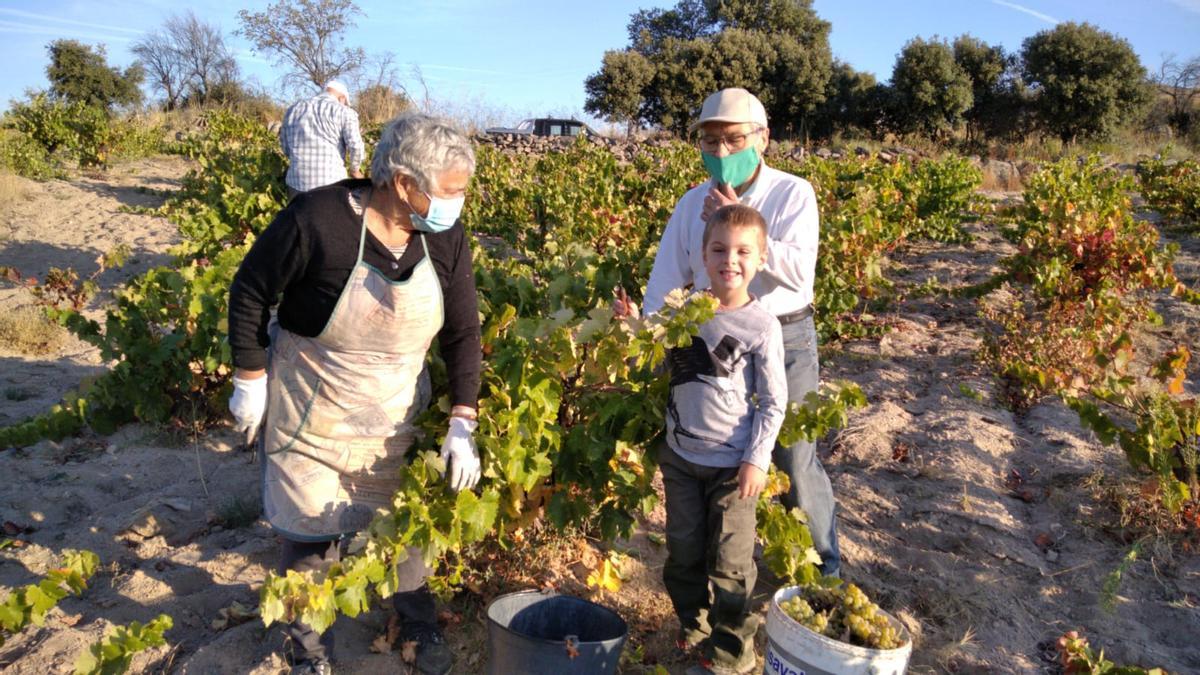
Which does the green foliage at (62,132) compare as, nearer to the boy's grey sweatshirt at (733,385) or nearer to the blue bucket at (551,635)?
the blue bucket at (551,635)

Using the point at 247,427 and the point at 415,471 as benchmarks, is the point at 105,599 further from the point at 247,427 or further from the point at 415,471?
the point at 415,471

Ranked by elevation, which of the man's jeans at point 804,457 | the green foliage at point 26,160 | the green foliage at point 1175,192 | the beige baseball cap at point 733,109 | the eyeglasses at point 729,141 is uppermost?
the green foliage at point 1175,192

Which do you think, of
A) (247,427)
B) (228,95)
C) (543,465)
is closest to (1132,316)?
(543,465)

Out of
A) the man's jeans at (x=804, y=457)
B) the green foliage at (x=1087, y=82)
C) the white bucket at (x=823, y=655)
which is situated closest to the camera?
the white bucket at (x=823, y=655)

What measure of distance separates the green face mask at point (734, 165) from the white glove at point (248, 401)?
1.57 metres

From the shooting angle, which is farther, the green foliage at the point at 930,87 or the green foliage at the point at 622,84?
the green foliage at the point at 622,84

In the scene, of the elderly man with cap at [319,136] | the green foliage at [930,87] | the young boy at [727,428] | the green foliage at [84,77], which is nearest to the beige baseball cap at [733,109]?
the young boy at [727,428]

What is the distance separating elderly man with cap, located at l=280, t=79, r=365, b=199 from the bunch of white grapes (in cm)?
579

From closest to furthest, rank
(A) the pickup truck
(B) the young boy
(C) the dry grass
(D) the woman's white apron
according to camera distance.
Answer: (D) the woman's white apron
(B) the young boy
(C) the dry grass
(A) the pickup truck

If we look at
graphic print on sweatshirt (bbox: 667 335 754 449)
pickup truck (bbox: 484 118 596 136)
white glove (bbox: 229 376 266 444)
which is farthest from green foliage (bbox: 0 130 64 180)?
graphic print on sweatshirt (bbox: 667 335 754 449)

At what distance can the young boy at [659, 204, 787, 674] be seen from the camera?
2426mm

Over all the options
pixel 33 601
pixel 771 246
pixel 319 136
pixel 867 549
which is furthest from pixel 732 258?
pixel 319 136

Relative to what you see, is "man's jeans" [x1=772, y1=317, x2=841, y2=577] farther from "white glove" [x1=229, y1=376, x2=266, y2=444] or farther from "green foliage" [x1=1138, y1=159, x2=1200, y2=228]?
"green foliage" [x1=1138, y1=159, x2=1200, y2=228]

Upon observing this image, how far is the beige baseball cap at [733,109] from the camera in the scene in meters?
2.71
